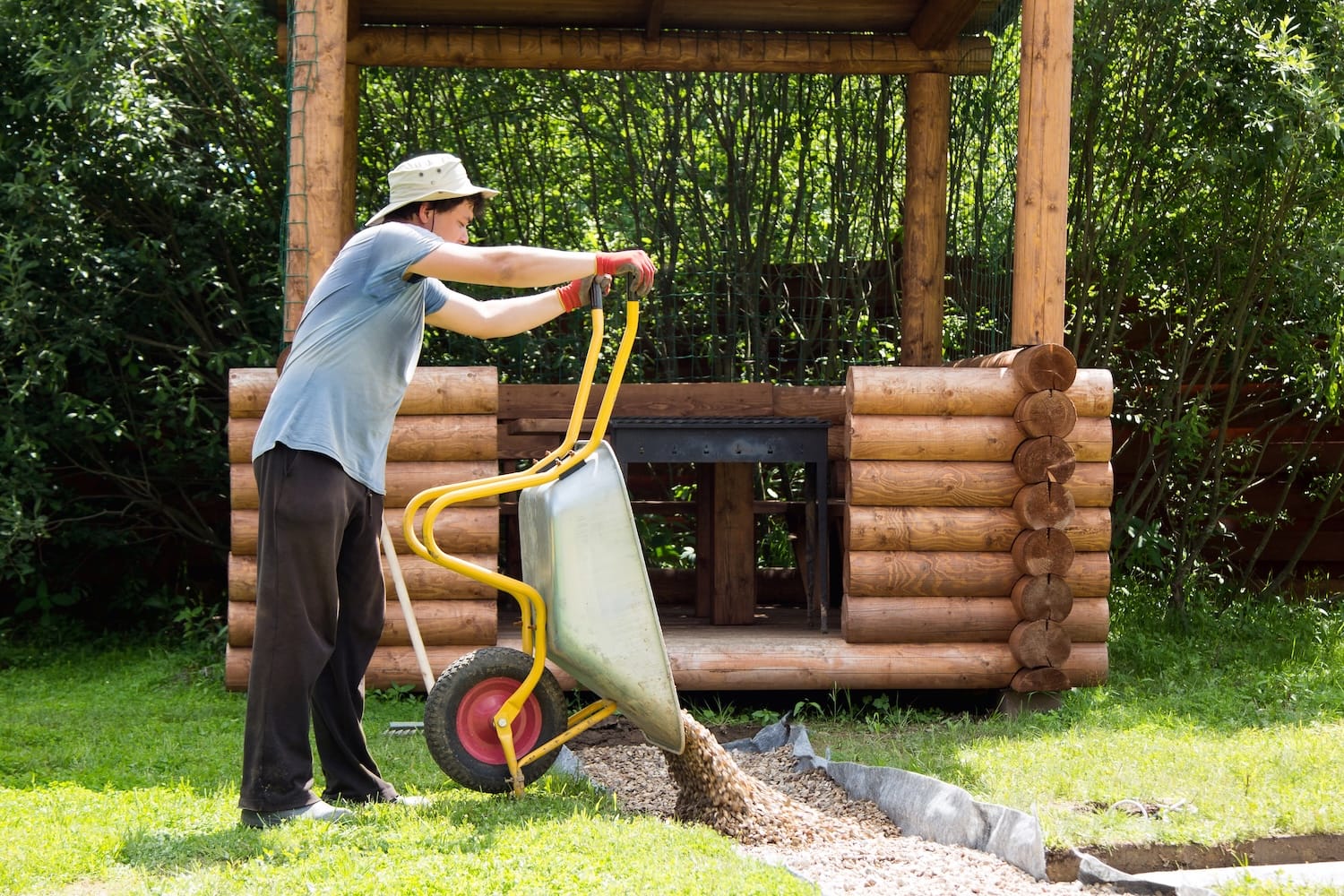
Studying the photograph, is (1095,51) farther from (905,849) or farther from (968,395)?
(905,849)

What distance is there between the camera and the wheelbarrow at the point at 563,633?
3.41 metres

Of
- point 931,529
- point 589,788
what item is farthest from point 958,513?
point 589,788

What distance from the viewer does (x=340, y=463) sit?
11.0ft

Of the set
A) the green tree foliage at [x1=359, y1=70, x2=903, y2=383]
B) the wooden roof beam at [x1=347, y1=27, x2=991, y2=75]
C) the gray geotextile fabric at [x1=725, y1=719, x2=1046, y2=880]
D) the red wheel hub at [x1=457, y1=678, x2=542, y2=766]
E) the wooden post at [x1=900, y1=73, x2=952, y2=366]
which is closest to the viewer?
the gray geotextile fabric at [x1=725, y1=719, x2=1046, y2=880]

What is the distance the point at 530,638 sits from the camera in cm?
358

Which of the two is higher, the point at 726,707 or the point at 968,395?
the point at 968,395

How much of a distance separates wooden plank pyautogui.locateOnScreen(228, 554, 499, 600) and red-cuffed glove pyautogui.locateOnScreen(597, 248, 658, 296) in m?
2.28

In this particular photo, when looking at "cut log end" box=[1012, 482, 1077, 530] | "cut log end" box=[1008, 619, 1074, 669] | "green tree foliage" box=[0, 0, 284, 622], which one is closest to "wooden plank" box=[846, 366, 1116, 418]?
"cut log end" box=[1012, 482, 1077, 530]

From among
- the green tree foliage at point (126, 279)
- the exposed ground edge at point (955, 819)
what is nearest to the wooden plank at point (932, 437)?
the exposed ground edge at point (955, 819)

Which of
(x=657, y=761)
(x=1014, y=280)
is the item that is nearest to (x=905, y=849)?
(x=657, y=761)

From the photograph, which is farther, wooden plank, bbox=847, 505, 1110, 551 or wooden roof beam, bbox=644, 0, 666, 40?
wooden roof beam, bbox=644, 0, 666, 40

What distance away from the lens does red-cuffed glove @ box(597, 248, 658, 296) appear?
3240mm

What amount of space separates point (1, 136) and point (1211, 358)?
6.35 m

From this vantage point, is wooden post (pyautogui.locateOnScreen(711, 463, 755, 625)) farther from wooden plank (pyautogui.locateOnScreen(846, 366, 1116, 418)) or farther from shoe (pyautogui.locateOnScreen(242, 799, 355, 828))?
shoe (pyautogui.locateOnScreen(242, 799, 355, 828))
